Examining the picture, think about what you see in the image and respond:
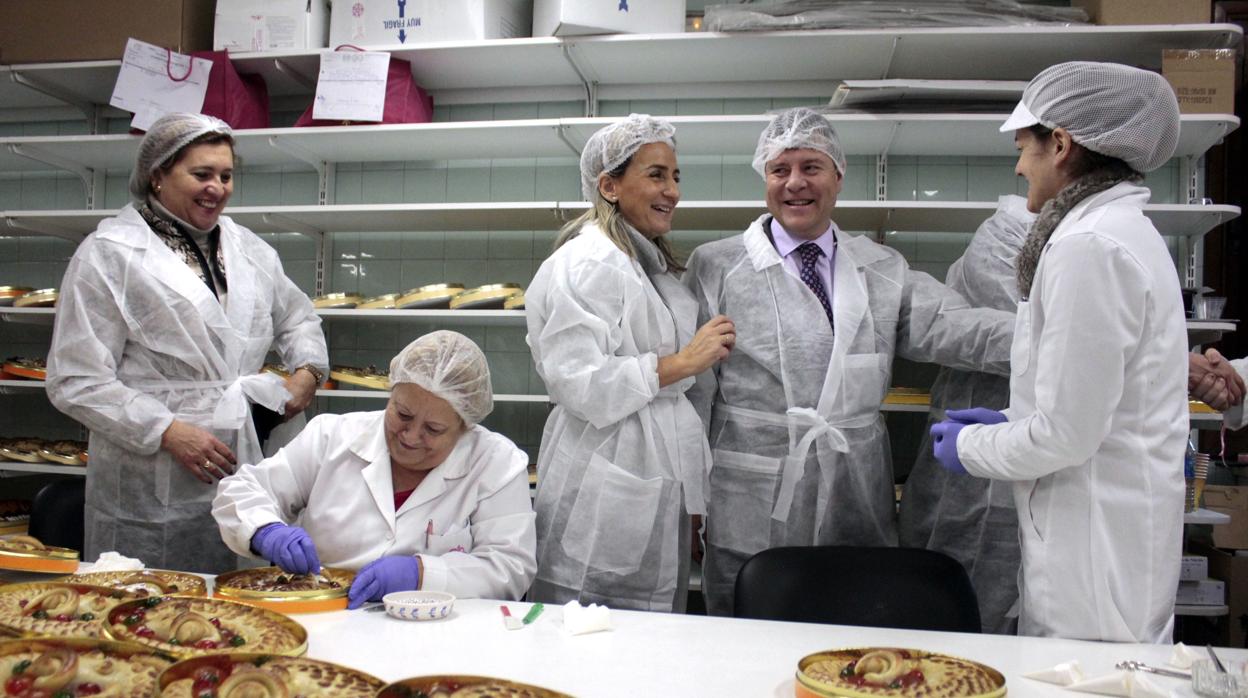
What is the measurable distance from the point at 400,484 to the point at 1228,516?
248 cm

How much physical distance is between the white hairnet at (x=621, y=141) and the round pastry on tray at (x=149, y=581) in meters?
1.27

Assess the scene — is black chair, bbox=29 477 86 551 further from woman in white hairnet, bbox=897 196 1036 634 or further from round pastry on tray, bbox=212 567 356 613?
woman in white hairnet, bbox=897 196 1036 634

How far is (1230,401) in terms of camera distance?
1960mm

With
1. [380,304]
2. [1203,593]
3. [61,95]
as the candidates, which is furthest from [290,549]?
[61,95]

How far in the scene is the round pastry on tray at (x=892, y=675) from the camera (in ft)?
3.71

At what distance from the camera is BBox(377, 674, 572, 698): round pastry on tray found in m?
1.06

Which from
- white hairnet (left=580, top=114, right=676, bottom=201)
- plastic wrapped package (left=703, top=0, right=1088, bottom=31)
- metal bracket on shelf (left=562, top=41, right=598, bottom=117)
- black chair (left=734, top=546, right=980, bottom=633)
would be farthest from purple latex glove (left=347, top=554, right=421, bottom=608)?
metal bracket on shelf (left=562, top=41, right=598, bottom=117)

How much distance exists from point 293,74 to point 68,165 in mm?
1068

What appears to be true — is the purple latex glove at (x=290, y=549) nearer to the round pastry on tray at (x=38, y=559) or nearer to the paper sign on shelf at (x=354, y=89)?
the round pastry on tray at (x=38, y=559)

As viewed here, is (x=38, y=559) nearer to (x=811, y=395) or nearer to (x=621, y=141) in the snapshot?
(x=621, y=141)

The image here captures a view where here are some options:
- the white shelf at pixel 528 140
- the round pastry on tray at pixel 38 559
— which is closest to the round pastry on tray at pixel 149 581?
the round pastry on tray at pixel 38 559

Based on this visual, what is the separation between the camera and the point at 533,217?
3277mm

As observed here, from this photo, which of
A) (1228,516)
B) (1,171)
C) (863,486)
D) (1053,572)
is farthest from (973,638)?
(1,171)

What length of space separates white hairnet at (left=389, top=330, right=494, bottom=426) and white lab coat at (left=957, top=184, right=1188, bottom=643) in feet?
3.27
